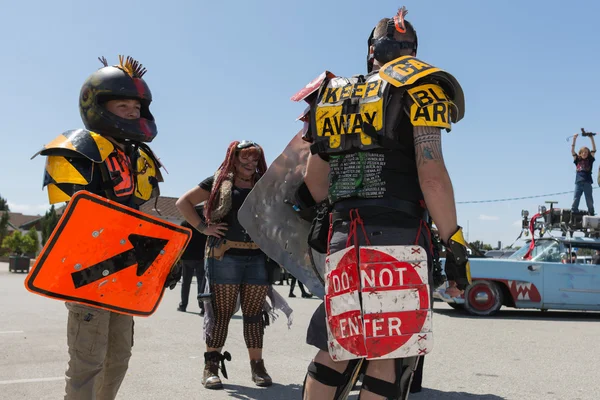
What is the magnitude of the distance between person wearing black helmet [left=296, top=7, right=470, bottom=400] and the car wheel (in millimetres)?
8215

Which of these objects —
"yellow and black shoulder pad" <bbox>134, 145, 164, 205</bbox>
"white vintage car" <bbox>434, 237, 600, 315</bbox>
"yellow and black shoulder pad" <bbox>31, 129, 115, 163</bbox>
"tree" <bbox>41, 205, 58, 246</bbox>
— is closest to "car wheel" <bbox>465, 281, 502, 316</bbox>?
"white vintage car" <bbox>434, 237, 600, 315</bbox>

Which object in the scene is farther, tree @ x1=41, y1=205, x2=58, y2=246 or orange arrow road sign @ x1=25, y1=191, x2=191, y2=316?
tree @ x1=41, y1=205, x2=58, y2=246

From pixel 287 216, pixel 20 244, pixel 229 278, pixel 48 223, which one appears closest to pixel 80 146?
pixel 287 216

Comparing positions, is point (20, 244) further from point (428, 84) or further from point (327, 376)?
point (428, 84)

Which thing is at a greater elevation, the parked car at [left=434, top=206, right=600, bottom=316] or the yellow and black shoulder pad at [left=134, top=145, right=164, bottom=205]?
the yellow and black shoulder pad at [left=134, top=145, right=164, bottom=205]

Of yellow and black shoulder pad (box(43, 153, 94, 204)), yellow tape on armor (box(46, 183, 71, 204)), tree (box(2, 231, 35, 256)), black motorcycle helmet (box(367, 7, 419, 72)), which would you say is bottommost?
yellow tape on armor (box(46, 183, 71, 204))

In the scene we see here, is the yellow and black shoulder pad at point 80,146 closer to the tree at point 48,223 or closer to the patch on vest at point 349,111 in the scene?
the patch on vest at point 349,111

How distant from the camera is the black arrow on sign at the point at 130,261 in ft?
8.63

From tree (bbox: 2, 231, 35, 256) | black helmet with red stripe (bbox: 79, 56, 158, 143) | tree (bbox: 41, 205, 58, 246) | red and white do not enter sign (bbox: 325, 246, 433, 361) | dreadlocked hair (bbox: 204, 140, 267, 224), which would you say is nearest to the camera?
red and white do not enter sign (bbox: 325, 246, 433, 361)

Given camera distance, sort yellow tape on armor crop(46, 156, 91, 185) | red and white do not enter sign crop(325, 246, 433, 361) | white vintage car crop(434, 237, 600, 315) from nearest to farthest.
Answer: red and white do not enter sign crop(325, 246, 433, 361)
yellow tape on armor crop(46, 156, 91, 185)
white vintage car crop(434, 237, 600, 315)

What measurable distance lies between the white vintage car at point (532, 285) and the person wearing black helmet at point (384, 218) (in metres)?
7.95

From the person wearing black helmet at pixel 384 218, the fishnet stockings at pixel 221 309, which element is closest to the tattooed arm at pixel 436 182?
the person wearing black helmet at pixel 384 218

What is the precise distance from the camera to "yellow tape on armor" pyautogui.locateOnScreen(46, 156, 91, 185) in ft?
8.70

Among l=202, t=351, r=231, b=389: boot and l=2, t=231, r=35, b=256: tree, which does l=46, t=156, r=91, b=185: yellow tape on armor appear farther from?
l=2, t=231, r=35, b=256: tree
